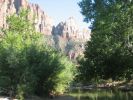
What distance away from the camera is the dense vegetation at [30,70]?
4097cm

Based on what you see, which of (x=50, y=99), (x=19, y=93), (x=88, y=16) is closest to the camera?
(x=19, y=93)

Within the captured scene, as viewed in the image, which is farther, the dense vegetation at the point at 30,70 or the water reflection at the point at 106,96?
the water reflection at the point at 106,96

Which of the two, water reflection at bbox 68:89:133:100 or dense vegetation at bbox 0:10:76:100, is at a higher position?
dense vegetation at bbox 0:10:76:100

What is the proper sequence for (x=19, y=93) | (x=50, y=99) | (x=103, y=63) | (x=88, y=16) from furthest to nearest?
(x=103, y=63), (x=88, y=16), (x=50, y=99), (x=19, y=93)

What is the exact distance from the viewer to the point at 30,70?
42.6 metres

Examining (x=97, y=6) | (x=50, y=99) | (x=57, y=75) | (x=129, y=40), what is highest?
(x=97, y=6)

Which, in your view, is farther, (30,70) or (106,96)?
(106,96)

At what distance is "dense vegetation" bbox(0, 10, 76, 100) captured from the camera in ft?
134

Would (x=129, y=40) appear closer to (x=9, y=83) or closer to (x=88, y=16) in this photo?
(x=88, y=16)

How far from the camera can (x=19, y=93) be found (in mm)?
39969

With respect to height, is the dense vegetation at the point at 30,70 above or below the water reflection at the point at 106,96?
above

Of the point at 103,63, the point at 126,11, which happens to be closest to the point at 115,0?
the point at 126,11

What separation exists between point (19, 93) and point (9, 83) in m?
1.82

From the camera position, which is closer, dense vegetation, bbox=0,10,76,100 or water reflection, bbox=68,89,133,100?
dense vegetation, bbox=0,10,76,100
